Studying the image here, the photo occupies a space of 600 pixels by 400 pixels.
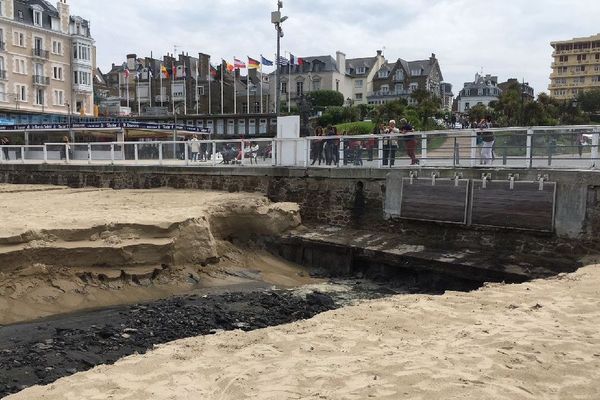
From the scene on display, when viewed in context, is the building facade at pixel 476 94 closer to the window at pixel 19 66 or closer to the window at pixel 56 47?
the window at pixel 56 47

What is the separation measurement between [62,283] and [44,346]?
9.97 feet

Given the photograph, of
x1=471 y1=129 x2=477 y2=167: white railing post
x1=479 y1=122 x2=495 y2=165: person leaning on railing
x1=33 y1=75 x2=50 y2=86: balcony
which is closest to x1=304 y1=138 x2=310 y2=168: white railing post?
x1=471 y1=129 x2=477 y2=167: white railing post

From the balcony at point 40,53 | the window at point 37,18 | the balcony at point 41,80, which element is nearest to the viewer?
the balcony at point 41,80

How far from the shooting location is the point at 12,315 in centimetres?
998

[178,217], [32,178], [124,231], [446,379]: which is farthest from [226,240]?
[32,178]

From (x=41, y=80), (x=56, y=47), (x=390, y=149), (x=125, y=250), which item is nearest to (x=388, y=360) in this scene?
(x=125, y=250)

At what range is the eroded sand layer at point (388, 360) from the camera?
459 centimetres

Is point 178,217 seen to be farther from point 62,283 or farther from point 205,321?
point 205,321

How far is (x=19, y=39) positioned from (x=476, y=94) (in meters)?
74.1

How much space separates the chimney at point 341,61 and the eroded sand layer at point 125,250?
249ft

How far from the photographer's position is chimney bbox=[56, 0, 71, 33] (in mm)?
63000

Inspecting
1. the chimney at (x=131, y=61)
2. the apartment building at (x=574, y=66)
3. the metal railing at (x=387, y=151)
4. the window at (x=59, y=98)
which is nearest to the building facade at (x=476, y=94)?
the apartment building at (x=574, y=66)

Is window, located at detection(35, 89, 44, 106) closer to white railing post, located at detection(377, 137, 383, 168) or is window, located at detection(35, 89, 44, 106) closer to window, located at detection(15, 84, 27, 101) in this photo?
window, located at detection(15, 84, 27, 101)

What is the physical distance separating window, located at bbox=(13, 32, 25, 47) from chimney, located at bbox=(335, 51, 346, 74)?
4685 cm
